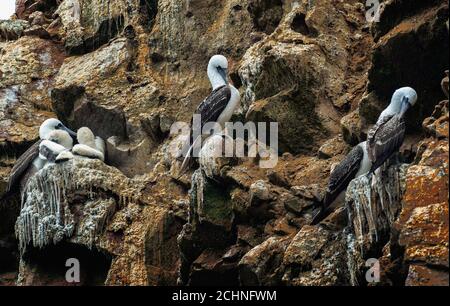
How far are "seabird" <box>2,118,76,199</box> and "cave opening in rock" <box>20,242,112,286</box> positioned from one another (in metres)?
1.63

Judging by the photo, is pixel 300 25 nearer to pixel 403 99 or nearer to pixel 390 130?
pixel 403 99

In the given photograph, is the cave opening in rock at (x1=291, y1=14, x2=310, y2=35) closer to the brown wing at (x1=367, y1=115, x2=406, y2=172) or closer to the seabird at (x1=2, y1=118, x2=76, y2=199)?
the brown wing at (x1=367, y1=115, x2=406, y2=172)

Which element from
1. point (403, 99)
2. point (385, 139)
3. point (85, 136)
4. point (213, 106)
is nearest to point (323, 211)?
point (385, 139)

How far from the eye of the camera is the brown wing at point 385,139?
66.9 ft

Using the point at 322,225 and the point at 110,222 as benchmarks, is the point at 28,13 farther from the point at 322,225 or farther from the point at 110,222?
the point at 322,225

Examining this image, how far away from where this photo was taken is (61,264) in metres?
24.8

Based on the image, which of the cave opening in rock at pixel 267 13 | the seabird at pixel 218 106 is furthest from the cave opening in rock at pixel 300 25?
the seabird at pixel 218 106

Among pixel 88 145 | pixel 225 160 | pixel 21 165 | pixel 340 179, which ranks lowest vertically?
pixel 340 179

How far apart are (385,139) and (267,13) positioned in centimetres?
632

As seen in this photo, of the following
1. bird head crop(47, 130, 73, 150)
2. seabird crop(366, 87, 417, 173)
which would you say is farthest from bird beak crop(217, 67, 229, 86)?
seabird crop(366, 87, 417, 173)

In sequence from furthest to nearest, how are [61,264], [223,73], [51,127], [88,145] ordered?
[51,127] < [88,145] < [223,73] < [61,264]

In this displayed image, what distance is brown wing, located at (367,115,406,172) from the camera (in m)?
20.4

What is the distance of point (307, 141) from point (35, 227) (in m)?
5.18

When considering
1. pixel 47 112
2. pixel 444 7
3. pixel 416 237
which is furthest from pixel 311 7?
pixel 416 237
